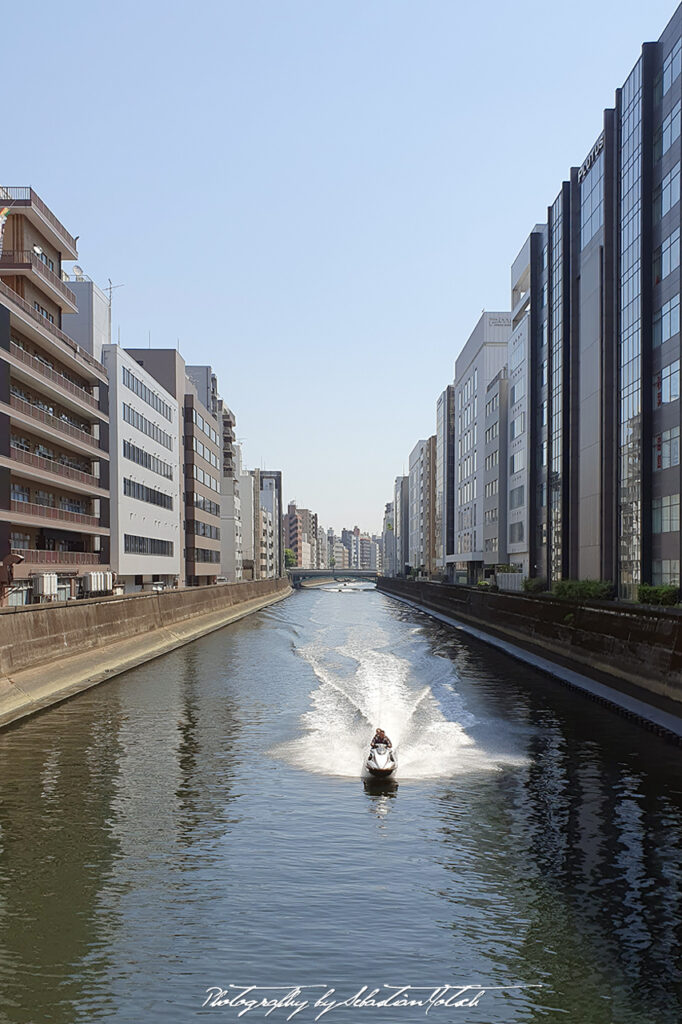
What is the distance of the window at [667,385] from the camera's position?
65625 millimetres

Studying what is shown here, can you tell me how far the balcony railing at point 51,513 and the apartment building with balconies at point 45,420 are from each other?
85mm

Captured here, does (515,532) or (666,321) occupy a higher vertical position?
(666,321)

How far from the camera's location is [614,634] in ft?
126

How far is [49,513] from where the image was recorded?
7306cm

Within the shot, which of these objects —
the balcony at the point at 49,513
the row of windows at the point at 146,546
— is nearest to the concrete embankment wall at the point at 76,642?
the balcony at the point at 49,513

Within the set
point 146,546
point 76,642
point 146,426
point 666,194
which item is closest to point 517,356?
point 146,426

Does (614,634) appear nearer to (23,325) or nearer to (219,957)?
(219,957)

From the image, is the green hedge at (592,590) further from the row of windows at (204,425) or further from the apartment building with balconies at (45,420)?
the row of windows at (204,425)

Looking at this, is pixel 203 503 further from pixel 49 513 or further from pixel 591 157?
pixel 591 157

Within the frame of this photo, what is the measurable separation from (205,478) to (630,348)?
82.5 m

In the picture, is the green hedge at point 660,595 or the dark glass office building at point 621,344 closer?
the green hedge at point 660,595

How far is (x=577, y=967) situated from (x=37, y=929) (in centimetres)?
703

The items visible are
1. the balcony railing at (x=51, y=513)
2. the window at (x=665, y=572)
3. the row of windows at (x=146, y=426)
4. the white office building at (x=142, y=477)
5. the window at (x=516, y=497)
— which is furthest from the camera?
the window at (x=516, y=497)

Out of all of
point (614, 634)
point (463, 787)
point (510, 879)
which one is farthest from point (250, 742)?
point (614, 634)
